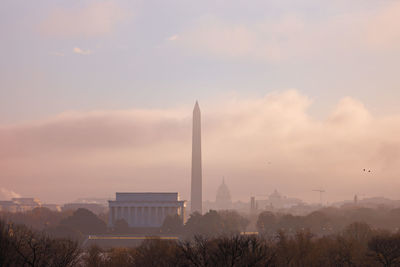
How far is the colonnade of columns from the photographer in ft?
524

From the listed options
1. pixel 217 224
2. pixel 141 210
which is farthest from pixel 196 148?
pixel 217 224

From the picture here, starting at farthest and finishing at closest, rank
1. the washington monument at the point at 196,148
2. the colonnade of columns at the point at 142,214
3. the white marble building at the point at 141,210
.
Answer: the white marble building at the point at 141,210, the colonnade of columns at the point at 142,214, the washington monument at the point at 196,148

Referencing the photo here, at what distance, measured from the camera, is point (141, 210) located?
161m

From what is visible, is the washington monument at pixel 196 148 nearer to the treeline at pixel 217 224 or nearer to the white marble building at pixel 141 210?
the white marble building at pixel 141 210

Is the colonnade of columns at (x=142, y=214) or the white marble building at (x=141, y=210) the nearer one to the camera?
the colonnade of columns at (x=142, y=214)

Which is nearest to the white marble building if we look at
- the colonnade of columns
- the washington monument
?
the colonnade of columns

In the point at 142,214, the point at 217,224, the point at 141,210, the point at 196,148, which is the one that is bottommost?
the point at 217,224

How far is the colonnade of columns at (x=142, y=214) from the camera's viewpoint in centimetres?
15975

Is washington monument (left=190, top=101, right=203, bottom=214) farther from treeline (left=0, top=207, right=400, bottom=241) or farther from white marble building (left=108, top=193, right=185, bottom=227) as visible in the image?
treeline (left=0, top=207, right=400, bottom=241)

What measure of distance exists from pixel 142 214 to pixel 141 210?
44.6 inches

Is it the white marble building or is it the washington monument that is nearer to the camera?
the washington monument

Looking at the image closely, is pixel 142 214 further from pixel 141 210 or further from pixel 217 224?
pixel 217 224

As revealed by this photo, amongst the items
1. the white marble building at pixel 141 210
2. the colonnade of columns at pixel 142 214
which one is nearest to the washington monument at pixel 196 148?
the white marble building at pixel 141 210

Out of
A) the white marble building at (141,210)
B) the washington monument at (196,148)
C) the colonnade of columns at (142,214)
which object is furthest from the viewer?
the white marble building at (141,210)
